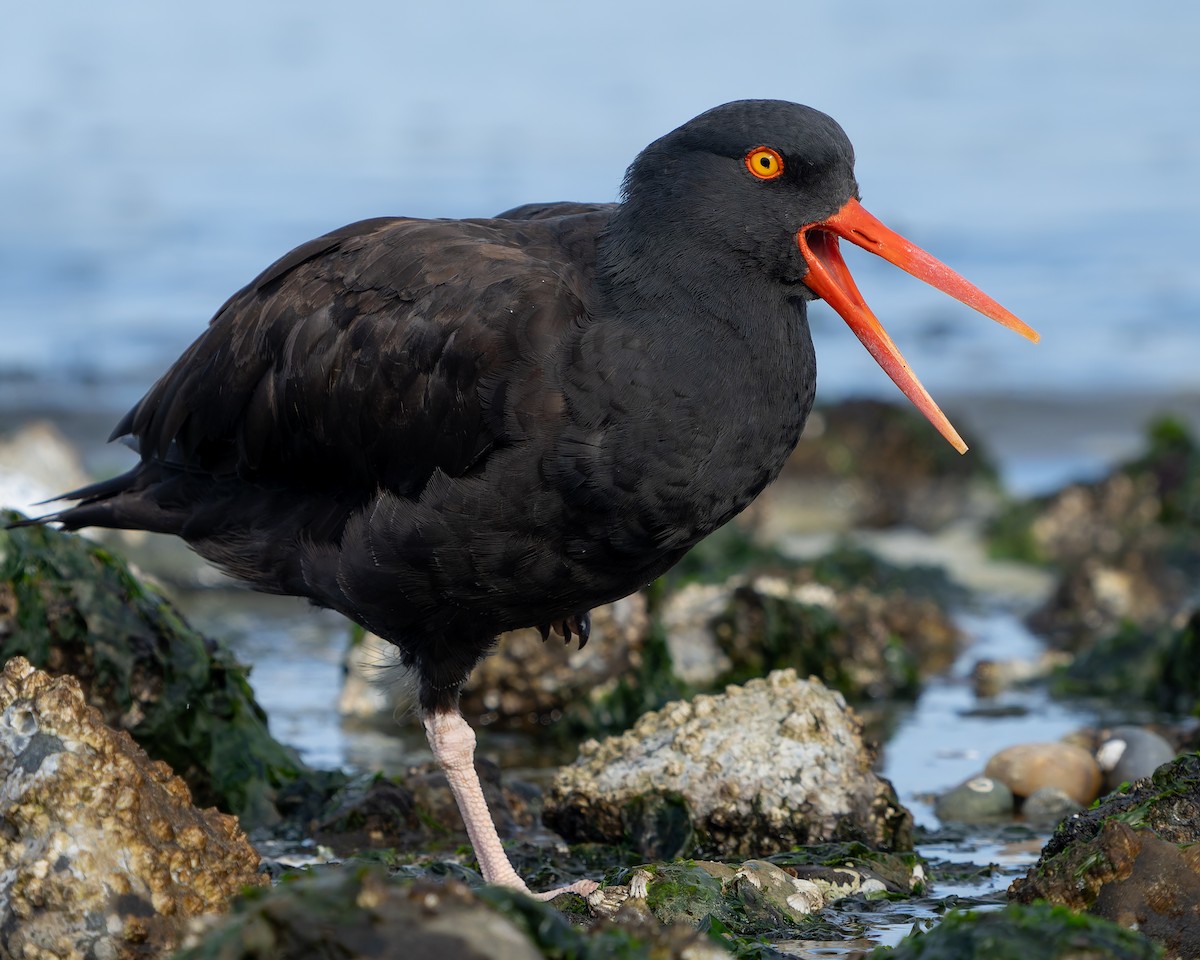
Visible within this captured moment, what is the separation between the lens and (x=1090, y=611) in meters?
7.77

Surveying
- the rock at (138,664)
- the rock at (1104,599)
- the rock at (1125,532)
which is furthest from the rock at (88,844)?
the rock at (1125,532)

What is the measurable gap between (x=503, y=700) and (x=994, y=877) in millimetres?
2346

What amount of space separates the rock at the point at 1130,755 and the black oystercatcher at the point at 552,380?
163cm

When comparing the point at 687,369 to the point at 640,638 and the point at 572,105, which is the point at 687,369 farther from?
the point at 572,105

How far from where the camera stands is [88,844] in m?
3.20

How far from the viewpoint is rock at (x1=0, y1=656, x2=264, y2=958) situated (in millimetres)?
3133

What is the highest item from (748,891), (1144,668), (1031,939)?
(1031,939)

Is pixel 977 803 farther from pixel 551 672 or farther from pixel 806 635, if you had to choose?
pixel 551 672

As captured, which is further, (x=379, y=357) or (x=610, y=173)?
(x=610, y=173)

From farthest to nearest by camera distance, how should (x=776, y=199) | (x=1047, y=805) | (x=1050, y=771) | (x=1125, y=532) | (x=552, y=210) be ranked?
(x=1125, y=532)
(x=1050, y=771)
(x=1047, y=805)
(x=552, y=210)
(x=776, y=199)

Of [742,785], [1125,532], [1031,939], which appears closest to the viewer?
[1031,939]

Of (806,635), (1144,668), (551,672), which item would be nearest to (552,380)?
(551,672)

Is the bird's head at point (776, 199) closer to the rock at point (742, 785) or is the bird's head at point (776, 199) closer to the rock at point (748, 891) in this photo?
the rock at point (742, 785)

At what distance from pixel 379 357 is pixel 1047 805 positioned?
8.16 feet
